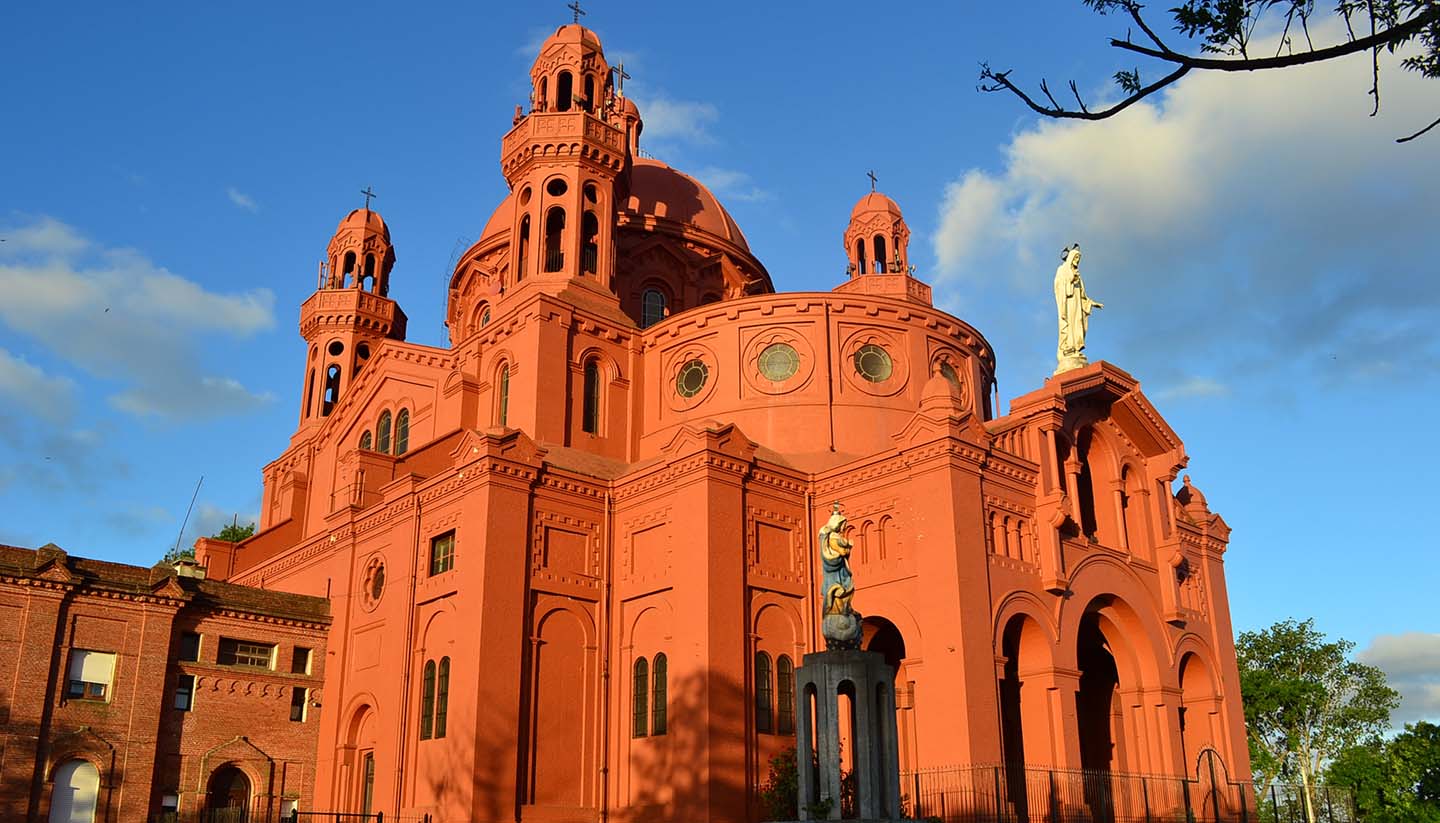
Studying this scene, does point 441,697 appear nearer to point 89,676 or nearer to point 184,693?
point 184,693

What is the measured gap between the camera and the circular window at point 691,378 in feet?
112

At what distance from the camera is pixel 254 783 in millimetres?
31953

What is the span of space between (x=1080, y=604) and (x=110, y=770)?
23488mm

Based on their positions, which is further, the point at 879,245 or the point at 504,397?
the point at 879,245

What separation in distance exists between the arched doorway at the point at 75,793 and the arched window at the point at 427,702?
766 cm

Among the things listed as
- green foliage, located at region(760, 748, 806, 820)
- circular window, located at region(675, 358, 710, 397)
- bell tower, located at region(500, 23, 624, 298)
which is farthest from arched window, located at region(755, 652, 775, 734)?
bell tower, located at region(500, 23, 624, 298)

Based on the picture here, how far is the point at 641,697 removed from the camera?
2886 cm

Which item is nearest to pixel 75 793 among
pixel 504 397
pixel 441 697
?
pixel 441 697

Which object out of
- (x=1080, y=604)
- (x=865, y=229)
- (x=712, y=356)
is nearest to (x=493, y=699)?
(x=712, y=356)

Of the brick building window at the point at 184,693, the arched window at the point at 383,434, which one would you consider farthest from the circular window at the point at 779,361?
the brick building window at the point at 184,693

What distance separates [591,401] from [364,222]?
61.2 feet

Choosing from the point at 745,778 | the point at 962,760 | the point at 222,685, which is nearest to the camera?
the point at 962,760

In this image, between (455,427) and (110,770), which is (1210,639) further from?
(110,770)

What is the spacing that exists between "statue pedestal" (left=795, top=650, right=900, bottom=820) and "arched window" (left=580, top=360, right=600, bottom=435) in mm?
15249
